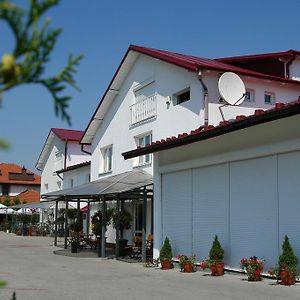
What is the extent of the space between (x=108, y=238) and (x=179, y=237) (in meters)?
10.5

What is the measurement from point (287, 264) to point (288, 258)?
129 millimetres

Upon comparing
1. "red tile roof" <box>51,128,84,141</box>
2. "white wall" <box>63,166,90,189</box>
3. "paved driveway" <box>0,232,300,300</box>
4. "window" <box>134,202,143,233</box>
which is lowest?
"paved driveway" <box>0,232,300,300</box>


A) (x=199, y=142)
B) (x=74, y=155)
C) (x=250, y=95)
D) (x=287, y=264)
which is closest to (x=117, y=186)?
(x=199, y=142)

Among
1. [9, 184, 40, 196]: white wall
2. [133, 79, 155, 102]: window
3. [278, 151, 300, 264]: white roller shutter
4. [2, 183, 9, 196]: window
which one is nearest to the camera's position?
[278, 151, 300, 264]: white roller shutter

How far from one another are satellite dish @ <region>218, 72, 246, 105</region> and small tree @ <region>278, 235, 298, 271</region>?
749 centimetres

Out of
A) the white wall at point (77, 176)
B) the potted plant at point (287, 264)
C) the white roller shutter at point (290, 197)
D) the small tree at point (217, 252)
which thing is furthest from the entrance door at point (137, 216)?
the potted plant at point (287, 264)

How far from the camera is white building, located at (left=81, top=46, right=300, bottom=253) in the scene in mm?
18562

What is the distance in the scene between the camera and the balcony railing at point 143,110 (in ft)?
70.8

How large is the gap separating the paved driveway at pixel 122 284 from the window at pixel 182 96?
6795 mm

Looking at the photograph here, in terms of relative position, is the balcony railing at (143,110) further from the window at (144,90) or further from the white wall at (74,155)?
the white wall at (74,155)

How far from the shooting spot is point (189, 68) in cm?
1833

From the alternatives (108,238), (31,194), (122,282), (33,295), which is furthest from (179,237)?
(31,194)

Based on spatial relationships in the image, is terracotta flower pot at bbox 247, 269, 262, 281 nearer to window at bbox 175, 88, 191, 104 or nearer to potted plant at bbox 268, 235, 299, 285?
potted plant at bbox 268, 235, 299, 285

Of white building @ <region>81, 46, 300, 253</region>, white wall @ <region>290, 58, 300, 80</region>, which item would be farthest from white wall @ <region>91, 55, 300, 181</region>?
white wall @ <region>290, 58, 300, 80</region>
